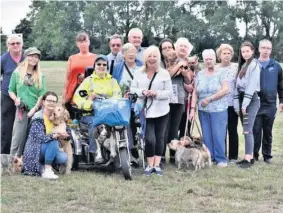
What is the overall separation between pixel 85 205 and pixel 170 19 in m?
47.3

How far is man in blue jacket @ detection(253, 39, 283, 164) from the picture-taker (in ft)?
24.7

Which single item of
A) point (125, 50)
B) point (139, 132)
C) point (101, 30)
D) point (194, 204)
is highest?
point (101, 30)

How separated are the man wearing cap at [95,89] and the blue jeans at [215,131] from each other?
54.7 inches

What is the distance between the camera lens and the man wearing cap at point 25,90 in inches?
269

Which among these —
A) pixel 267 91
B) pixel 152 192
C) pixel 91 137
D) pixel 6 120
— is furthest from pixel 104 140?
pixel 267 91

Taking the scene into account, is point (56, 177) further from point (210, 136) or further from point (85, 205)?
point (210, 136)

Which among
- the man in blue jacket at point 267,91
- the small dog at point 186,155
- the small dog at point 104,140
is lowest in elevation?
the small dog at point 186,155

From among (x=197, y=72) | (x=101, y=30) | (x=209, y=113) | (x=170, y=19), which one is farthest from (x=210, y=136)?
(x=170, y=19)

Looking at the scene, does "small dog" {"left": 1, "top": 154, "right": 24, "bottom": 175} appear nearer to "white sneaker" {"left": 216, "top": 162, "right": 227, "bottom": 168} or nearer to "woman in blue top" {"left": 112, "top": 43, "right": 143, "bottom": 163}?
"woman in blue top" {"left": 112, "top": 43, "right": 143, "bottom": 163}

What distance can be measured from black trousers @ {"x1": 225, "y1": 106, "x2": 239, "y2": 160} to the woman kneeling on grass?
251cm

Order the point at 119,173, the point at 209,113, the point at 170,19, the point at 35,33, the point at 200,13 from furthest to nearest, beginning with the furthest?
the point at 35,33, the point at 200,13, the point at 170,19, the point at 209,113, the point at 119,173

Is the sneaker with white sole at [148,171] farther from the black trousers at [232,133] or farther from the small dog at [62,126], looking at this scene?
the black trousers at [232,133]

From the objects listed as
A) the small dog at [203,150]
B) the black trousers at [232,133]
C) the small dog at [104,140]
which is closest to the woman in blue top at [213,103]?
the small dog at [203,150]

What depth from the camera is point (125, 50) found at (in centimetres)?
683
